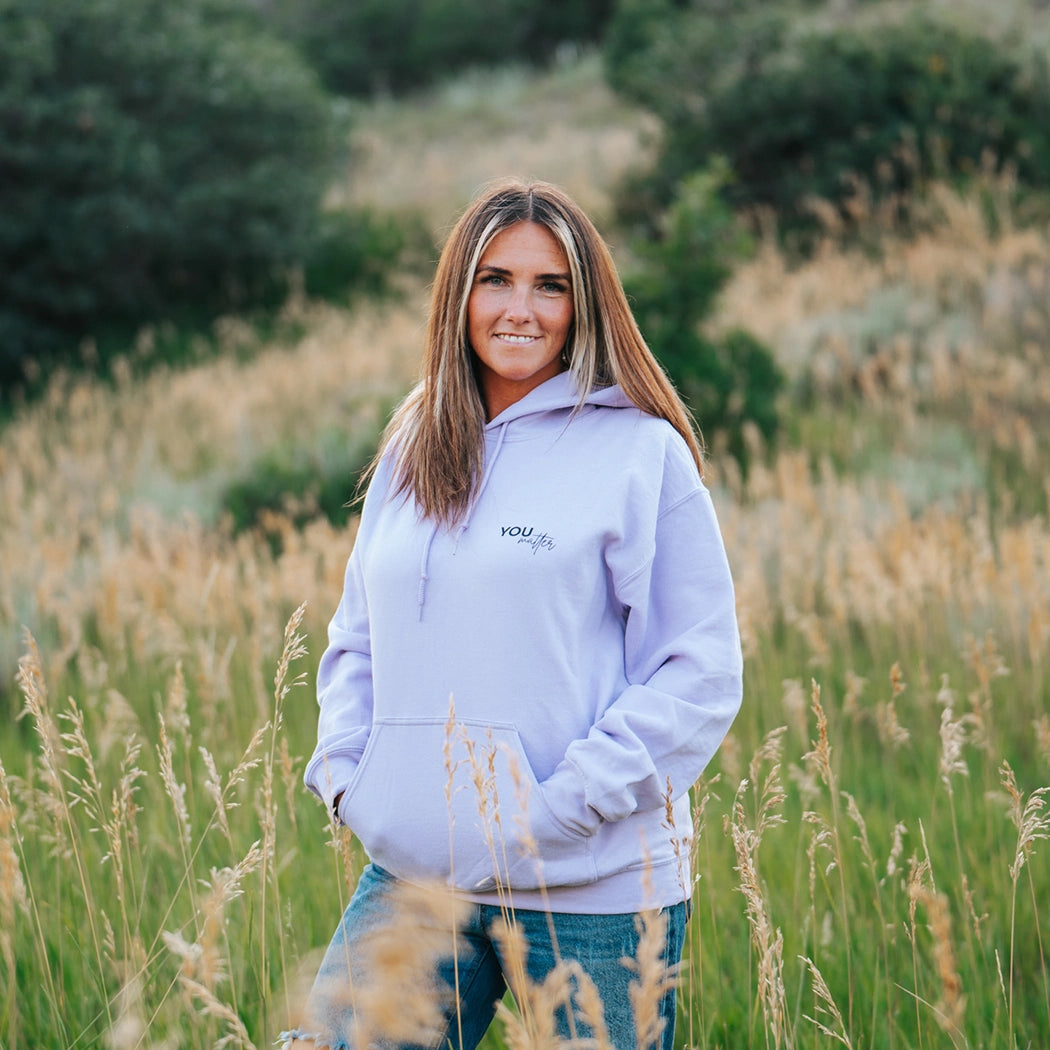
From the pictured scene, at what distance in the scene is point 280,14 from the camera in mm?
33250

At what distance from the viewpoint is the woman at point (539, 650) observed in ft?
6.31

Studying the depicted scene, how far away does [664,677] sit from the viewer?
1.97 m

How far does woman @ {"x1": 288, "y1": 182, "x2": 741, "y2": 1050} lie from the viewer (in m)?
1.92

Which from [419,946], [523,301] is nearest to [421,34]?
[523,301]

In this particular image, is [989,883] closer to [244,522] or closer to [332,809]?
[332,809]

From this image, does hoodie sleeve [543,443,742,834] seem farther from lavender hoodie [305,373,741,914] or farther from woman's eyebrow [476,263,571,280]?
woman's eyebrow [476,263,571,280]

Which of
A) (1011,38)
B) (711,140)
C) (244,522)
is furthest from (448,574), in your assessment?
(1011,38)

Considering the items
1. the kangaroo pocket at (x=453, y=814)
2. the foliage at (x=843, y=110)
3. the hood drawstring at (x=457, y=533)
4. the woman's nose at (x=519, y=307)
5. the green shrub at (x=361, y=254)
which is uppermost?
the foliage at (x=843, y=110)

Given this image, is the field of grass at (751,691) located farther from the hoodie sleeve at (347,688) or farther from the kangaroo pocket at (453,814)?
the kangaroo pocket at (453,814)

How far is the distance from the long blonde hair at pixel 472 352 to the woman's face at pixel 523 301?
0.07 ft

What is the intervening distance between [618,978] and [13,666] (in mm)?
4751

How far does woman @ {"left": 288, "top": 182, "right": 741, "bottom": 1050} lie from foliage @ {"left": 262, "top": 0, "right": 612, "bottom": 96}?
30.7m

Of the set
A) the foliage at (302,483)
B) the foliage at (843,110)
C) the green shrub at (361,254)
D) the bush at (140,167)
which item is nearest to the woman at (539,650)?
the foliage at (302,483)

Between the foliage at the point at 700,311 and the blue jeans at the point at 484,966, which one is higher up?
the foliage at the point at 700,311
